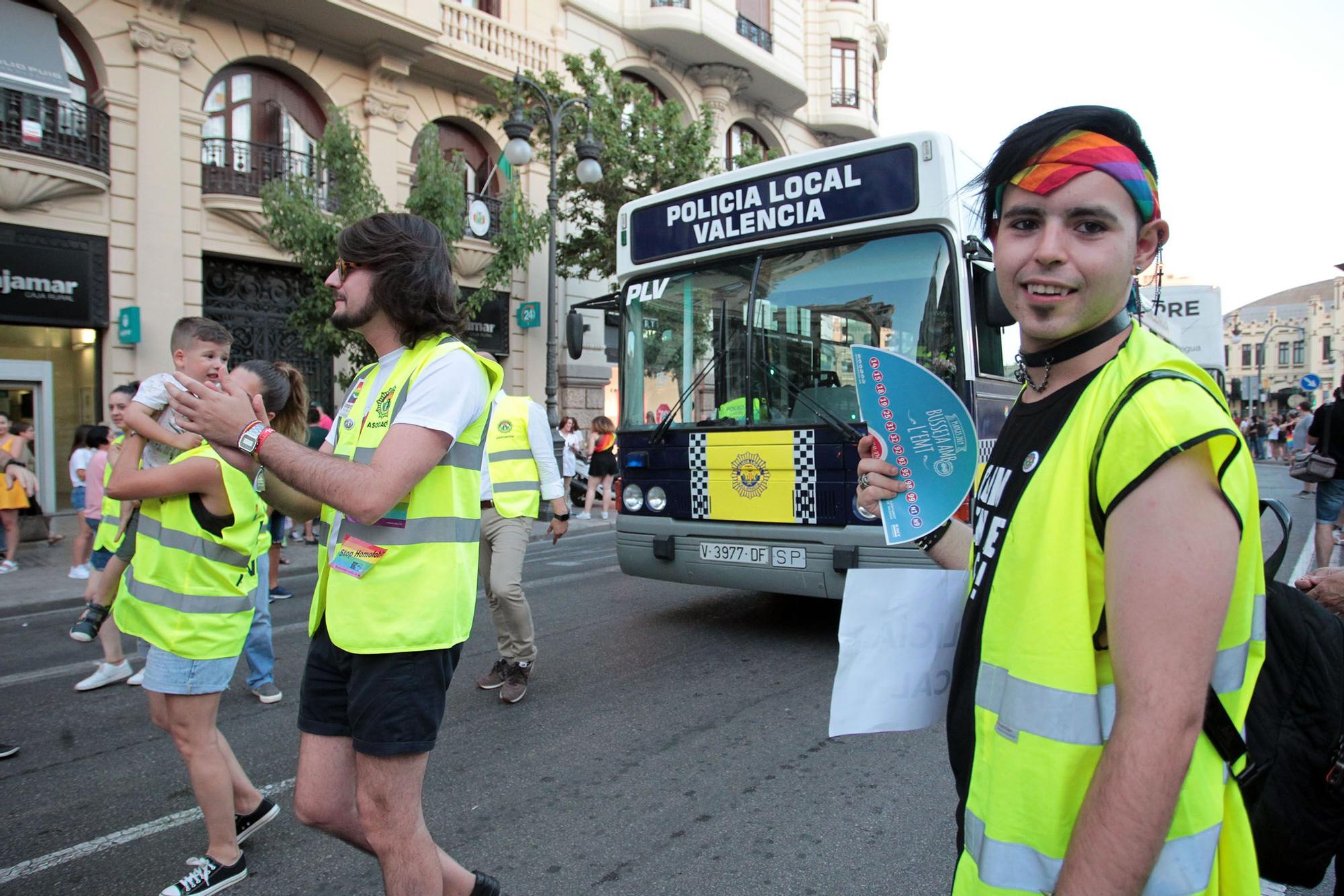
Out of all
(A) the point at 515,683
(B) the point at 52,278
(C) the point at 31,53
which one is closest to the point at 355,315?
(A) the point at 515,683

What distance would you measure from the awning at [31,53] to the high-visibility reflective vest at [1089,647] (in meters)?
14.8

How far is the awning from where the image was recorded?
38.2ft

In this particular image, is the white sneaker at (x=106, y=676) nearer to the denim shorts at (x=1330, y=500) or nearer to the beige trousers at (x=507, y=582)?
the beige trousers at (x=507, y=582)

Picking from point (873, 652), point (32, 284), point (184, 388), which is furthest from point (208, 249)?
point (873, 652)

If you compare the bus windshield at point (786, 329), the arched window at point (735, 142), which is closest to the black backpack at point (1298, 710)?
the bus windshield at point (786, 329)

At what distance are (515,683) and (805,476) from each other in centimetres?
215

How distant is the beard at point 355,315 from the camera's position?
2.18 m

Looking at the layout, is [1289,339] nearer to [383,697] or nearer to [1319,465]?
[1319,465]

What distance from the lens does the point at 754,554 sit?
18.7 feet

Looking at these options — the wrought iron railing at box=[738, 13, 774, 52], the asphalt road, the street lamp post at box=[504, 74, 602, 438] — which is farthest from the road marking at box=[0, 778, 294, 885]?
the wrought iron railing at box=[738, 13, 774, 52]

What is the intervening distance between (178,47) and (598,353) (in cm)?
967

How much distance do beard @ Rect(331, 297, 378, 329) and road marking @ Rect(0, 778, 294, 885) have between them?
2.35 m

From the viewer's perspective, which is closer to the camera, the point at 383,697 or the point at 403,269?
the point at 383,697

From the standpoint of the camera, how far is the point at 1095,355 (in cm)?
123
